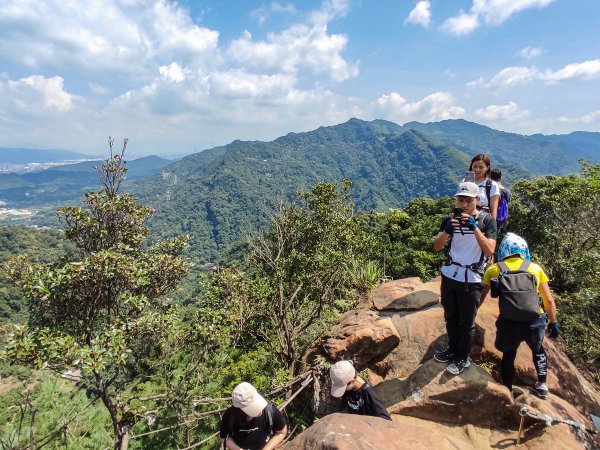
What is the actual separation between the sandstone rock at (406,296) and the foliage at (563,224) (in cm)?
455

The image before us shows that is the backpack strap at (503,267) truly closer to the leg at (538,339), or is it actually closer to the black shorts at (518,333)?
the black shorts at (518,333)

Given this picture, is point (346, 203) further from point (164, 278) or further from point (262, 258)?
point (164, 278)

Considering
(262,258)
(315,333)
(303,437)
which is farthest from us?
(262,258)

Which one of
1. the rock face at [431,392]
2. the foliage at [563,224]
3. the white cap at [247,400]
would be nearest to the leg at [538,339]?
the rock face at [431,392]

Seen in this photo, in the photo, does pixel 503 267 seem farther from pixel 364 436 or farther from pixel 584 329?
pixel 584 329

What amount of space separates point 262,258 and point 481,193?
5452mm

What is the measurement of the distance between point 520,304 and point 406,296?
343 centimetres

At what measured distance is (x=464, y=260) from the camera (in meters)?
4.82

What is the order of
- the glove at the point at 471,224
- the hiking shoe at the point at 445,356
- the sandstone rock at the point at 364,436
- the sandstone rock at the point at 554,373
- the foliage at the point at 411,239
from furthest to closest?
the foliage at the point at 411,239 < the sandstone rock at the point at 554,373 < the hiking shoe at the point at 445,356 < the glove at the point at 471,224 < the sandstone rock at the point at 364,436

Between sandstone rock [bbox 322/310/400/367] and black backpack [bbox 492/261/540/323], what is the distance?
2506mm

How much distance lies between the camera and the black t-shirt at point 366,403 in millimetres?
3986

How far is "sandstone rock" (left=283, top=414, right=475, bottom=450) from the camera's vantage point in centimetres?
327

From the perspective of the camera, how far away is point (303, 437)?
3635 millimetres

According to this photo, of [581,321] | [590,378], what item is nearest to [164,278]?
[590,378]
